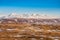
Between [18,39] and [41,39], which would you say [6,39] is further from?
[41,39]

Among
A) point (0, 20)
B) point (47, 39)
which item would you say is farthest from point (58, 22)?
point (47, 39)

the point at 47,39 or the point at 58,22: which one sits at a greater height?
the point at 58,22

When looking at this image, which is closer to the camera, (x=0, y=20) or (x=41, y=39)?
(x=41, y=39)

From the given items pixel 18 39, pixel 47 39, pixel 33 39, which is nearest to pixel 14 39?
pixel 18 39

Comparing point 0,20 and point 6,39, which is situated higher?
point 0,20

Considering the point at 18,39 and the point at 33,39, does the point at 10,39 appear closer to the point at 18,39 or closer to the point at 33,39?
the point at 18,39

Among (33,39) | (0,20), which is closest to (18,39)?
(33,39)

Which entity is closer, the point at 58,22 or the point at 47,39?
the point at 47,39

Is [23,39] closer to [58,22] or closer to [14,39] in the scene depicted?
[14,39]
